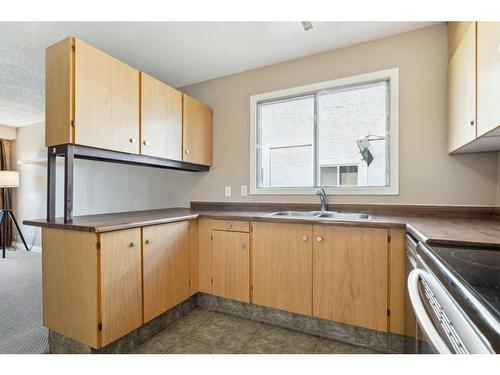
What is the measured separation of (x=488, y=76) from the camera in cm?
115

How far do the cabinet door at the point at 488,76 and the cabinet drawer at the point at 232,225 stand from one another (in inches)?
61.3

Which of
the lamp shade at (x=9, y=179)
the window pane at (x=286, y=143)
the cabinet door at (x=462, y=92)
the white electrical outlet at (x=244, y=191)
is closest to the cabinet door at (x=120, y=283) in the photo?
the white electrical outlet at (x=244, y=191)

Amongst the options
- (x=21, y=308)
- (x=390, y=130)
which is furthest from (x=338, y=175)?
(x=21, y=308)

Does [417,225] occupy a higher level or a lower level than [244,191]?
lower

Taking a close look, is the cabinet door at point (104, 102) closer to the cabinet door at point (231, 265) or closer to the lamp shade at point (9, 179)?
the cabinet door at point (231, 265)

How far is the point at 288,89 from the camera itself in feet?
8.18

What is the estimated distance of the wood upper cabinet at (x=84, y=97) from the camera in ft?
5.10

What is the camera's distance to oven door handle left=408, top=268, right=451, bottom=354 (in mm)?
627

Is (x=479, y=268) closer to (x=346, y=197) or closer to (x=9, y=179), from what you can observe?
(x=346, y=197)

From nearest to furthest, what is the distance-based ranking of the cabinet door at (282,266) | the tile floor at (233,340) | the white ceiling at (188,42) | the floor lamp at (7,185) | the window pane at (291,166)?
the tile floor at (233,340) → the cabinet door at (282,266) → the white ceiling at (188,42) → the window pane at (291,166) → the floor lamp at (7,185)

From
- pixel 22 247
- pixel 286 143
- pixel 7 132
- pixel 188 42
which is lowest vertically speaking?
pixel 22 247

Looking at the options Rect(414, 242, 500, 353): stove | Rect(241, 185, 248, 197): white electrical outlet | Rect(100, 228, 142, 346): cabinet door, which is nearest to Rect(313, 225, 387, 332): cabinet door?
Rect(414, 242, 500, 353): stove

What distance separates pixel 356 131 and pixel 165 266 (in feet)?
6.70
